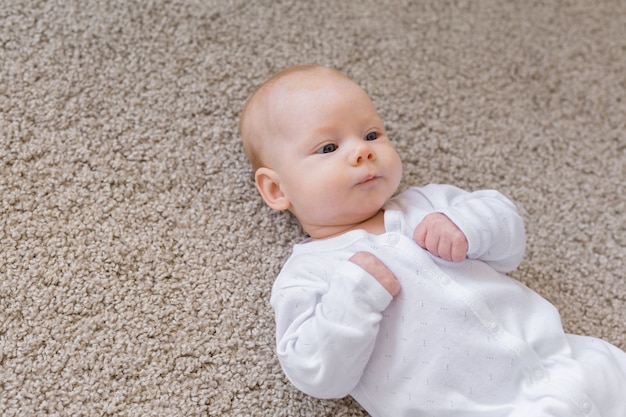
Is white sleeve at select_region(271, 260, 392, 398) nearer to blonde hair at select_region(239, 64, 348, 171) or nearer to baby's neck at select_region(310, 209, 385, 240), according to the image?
baby's neck at select_region(310, 209, 385, 240)

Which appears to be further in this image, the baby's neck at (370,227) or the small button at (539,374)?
the baby's neck at (370,227)

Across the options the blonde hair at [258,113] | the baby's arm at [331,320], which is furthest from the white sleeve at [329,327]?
the blonde hair at [258,113]

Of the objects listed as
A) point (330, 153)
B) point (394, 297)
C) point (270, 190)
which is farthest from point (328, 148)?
point (394, 297)

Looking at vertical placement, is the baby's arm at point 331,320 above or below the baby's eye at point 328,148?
below

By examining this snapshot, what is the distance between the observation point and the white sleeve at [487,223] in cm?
109

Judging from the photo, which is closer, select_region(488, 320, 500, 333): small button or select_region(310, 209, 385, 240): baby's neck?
select_region(488, 320, 500, 333): small button

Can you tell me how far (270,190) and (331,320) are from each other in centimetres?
29

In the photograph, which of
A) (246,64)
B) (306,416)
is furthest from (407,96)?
(306,416)

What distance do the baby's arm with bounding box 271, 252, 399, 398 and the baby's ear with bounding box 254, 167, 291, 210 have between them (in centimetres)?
13

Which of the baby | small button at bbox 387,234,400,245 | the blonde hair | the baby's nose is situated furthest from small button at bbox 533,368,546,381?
the blonde hair

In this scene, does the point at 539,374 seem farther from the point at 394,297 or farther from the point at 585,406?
the point at 394,297

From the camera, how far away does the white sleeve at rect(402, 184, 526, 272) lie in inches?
43.0

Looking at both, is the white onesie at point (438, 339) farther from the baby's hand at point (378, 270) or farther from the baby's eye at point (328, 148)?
the baby's eye at point (328, 148)

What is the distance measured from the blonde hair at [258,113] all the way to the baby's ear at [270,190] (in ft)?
0.07
